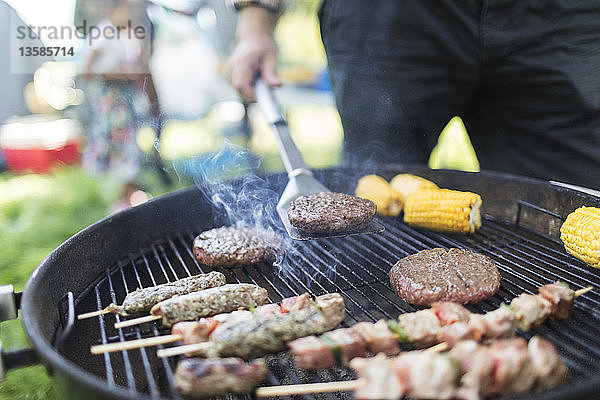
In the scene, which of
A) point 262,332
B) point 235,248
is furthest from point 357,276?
point 262,332

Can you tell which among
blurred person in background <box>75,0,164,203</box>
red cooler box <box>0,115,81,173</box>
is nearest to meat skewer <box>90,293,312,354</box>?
blurred person in background <box>75,0,164,203</box>

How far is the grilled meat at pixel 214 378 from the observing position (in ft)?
5.36

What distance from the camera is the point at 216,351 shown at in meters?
1.86

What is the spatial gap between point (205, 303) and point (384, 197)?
1.60 m

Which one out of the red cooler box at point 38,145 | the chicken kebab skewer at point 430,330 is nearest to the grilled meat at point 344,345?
the chicken kebab skewer at point 430,330

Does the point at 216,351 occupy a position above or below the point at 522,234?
below

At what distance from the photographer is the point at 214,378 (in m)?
1.64

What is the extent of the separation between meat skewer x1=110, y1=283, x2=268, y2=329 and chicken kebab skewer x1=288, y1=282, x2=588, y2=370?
18.0 inches

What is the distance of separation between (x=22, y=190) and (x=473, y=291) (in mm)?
6933

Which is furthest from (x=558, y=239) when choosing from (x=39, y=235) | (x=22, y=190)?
(x=22, y=190)

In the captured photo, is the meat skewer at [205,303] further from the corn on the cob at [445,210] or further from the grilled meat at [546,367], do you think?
the corn on the cob at [445,210]

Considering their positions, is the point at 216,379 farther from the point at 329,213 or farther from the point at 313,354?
the point at 329,213

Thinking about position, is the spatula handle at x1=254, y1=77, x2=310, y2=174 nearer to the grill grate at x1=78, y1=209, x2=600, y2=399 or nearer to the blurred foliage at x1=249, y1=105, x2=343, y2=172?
the grill grate at x1=78, y1=209, x2=600, y2=399

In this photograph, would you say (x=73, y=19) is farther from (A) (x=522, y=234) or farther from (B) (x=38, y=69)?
(A) (x=522, y=234)
